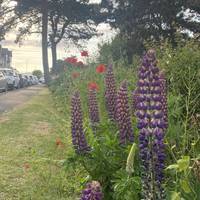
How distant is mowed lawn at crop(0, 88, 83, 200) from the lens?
7.01m

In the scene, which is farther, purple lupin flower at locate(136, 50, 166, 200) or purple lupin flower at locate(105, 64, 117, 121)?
purple lupin flower at locate(105, 64, 117, 121)

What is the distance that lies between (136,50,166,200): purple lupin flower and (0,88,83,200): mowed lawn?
2.46 meters

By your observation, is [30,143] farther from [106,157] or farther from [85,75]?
[106,157]

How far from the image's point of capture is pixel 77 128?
548 cm

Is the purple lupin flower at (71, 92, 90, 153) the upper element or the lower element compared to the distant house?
upper

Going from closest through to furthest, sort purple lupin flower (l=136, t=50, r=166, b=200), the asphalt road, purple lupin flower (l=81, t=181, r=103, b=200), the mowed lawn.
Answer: purple lupin flower (l=81, t=181, r=103, b=200) < purple lupin flower (l=136, t=50, r=166, b=200) < the mowed lawn < the asphalt road

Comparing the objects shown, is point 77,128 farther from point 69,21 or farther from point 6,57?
point 6,57

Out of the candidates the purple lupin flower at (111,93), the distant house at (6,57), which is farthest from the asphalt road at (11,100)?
the distant house at (6,57)

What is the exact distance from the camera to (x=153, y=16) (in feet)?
93.9

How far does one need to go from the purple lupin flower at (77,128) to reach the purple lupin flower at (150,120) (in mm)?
2041

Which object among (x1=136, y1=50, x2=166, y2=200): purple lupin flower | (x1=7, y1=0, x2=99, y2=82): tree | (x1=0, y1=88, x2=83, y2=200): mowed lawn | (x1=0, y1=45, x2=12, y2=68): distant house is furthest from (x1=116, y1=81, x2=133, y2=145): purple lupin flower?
(x1=0, y1=45, x2=12, y2=68): distant house

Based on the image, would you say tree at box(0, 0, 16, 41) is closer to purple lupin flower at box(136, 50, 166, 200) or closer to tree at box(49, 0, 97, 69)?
tree at box(49, 0, 97, 69)

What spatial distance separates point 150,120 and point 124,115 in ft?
5.59

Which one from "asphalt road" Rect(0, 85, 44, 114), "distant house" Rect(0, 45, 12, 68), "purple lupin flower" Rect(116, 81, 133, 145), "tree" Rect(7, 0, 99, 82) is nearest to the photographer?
"purple lupin flower" Rect(116, 81, 133, 145)
